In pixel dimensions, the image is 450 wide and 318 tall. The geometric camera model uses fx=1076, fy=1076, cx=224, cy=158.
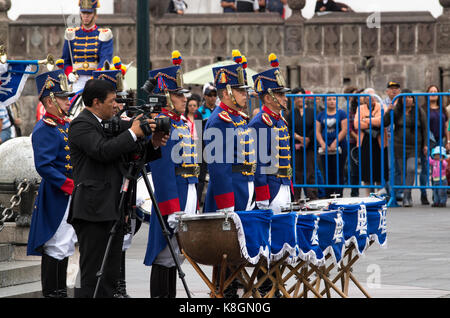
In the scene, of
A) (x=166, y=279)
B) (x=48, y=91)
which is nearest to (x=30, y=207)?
(x=48, y=91)

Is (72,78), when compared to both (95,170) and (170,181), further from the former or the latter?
(95,170)

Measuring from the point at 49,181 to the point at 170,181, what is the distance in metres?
1.01

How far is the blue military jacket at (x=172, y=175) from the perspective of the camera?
27.5ft

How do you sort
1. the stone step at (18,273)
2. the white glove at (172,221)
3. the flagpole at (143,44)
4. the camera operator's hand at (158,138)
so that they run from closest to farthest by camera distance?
the camera operator's hand at (158,138), the white glove at (172,221), the stone step at (18,273), the flagpole at (143,44)

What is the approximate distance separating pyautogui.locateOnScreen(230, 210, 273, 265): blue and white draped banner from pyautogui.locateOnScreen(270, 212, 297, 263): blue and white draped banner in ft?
0.28

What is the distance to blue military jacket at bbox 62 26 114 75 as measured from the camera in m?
12.9

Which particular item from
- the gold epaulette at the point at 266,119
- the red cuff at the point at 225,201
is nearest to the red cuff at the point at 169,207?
the red cuff at the point at 225,201

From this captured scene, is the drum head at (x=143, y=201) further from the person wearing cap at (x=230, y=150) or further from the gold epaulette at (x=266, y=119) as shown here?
the gold epaulette at (x=266, y=119)

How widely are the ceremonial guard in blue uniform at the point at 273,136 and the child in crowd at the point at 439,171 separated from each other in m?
6.63

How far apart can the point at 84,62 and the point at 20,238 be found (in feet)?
10.4

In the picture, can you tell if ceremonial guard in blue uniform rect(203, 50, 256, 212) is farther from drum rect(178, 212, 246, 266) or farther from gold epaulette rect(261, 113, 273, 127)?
drum rect(178, 212, 246, 266)

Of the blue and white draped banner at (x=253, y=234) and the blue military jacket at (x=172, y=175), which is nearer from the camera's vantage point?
the blue and white draped banner at (x=253, y=234)

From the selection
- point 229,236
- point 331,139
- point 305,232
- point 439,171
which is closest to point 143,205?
point 305,232

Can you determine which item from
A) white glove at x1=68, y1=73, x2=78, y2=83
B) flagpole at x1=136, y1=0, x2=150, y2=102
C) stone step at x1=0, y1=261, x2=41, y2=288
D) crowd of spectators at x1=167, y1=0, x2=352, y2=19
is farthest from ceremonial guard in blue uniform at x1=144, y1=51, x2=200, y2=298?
crowd of spectators at x1=167, y1=0, x2=352, y2=19
